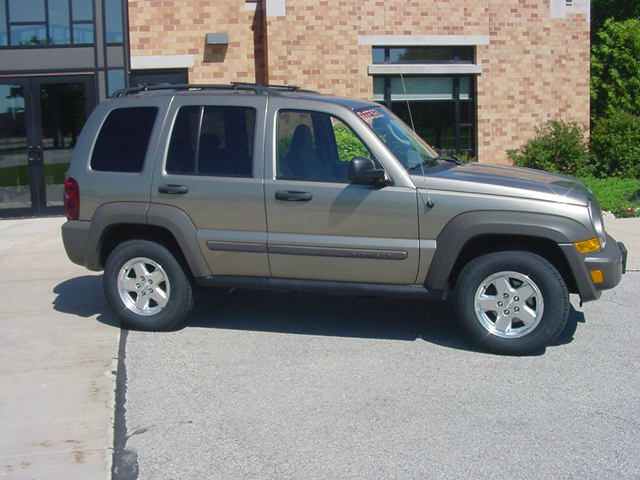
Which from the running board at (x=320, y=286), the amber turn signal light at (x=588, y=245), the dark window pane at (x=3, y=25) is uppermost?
the dark window pane at (x=3, y=25)

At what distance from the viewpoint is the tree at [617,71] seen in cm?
1803

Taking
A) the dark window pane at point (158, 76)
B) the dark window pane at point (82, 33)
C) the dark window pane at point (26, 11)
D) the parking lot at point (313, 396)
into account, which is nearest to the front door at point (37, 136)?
the dark window pane at point (82, 33)

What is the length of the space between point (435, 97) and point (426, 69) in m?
0.63

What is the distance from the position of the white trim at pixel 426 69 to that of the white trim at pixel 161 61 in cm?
318

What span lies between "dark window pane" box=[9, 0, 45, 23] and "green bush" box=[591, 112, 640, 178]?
9.90 m

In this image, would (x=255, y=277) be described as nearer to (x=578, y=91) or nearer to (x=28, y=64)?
(x=28, y=64)

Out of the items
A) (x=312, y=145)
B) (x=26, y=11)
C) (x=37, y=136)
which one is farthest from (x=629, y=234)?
(x=26, y=11)

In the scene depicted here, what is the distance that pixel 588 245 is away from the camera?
662 cm

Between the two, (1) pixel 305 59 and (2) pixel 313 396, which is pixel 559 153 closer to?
(1) pixel 305 59

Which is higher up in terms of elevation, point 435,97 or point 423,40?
point 423,40

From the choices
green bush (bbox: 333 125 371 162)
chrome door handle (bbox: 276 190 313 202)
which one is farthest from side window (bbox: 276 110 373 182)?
chrome door handle (bbox: 276 190 313 202)

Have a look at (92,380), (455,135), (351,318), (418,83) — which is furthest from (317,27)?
(92,380)

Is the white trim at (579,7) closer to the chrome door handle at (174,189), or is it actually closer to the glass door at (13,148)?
the glass door at (13,148)

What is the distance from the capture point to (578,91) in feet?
54.7
